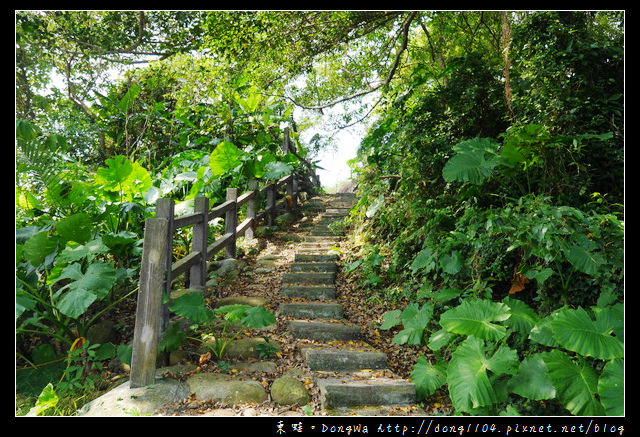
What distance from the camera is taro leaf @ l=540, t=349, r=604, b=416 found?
244 cm


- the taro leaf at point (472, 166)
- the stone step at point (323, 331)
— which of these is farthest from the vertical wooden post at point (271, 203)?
the taro leaf at point (472, 166)

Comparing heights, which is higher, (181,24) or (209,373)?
(181,24)

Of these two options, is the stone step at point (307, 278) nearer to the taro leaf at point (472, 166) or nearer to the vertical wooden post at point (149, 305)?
the taro leaf at point (472, 166)

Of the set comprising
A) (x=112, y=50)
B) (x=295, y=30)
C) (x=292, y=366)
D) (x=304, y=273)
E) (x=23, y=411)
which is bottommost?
(x=23, y=411)

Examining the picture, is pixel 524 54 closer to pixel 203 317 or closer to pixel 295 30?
pixel 295 30

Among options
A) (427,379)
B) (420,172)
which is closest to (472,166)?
(420,172)

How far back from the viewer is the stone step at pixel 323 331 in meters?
4.01

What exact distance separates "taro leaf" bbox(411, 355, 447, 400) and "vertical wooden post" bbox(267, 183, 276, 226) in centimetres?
496

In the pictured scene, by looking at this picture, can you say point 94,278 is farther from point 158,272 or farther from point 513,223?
point 513,223

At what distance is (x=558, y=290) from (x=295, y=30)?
4.97 meters

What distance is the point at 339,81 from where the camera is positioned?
10.1 m
